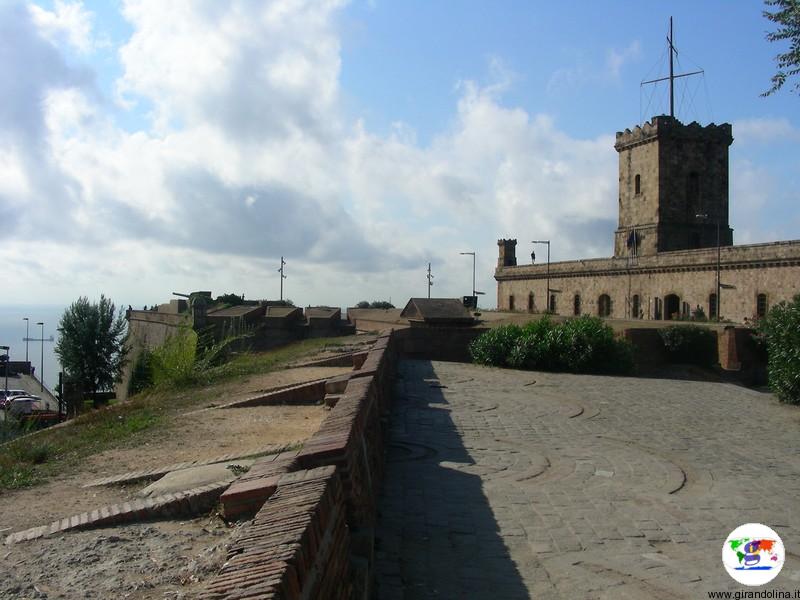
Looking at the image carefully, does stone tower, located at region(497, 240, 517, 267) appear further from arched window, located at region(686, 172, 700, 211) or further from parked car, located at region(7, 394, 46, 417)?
parked car, located at region(7, 394, 46, 417)

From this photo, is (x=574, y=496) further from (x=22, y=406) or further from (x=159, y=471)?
(x=22, y=406)

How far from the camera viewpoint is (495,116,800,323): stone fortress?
42094 millimetres

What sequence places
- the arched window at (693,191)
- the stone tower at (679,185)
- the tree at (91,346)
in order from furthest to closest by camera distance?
1. the arched window at (693,191)
2. the stone tower at (679,185)
3. the tree at (91,346)

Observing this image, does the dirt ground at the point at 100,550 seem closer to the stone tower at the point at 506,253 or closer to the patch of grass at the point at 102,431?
the patch of grass at the point at 102,431

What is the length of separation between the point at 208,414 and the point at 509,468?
14.2ft

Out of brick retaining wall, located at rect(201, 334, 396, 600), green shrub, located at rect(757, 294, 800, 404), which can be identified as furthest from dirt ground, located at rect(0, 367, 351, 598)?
green shrub, located at rect(757, 294, 800, 404)

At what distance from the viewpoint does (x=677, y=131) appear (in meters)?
49.1

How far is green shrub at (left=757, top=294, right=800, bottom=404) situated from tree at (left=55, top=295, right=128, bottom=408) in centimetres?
2713

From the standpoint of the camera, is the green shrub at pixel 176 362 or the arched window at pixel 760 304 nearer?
the green shrub at pixel 176 362

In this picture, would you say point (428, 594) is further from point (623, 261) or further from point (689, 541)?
point (623, 261)

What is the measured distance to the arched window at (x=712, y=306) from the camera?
3928cm

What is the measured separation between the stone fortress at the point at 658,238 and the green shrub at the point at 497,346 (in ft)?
78.7

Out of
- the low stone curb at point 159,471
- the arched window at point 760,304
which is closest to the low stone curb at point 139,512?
the low stone curb at point 159,471

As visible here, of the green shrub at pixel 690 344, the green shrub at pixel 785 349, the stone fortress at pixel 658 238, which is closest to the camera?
the green shrub at pixel 785 349
